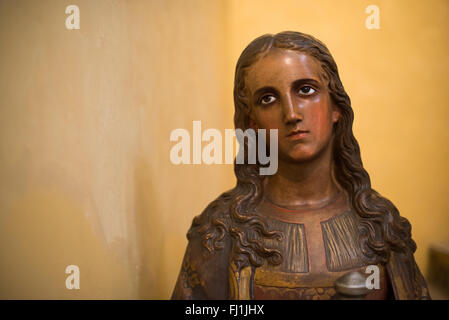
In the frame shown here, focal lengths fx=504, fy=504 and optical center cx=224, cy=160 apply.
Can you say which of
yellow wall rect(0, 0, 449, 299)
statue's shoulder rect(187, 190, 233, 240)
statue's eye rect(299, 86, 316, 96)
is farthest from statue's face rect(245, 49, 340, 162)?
yellow wall rect(0, 0, 449, 299)

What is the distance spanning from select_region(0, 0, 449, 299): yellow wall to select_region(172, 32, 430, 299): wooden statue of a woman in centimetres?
74

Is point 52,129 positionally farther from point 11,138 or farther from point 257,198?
point 257,198

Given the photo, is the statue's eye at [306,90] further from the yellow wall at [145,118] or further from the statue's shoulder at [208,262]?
the yellow wall at [145,118]

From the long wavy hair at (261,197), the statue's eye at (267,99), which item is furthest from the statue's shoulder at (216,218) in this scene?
the statue's eye at (267,99)

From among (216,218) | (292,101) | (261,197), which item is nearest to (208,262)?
(216,218)

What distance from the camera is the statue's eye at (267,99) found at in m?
2.27

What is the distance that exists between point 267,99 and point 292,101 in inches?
4.9

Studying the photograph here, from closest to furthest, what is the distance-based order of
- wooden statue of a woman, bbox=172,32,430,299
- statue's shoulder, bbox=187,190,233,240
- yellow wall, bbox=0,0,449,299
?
1. wooden statue of a woman, bbox=172,32,430,299
2. statue's shoulder, bbox=187,190,233,240
3. yellow wall, bbox=0,0,449,299

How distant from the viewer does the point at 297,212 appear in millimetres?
2312

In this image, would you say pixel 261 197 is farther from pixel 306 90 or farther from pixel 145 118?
pixel 145 118

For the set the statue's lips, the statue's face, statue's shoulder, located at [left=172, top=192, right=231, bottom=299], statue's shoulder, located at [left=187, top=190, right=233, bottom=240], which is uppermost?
the statue's face

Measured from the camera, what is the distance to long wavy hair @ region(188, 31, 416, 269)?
7.31 ft

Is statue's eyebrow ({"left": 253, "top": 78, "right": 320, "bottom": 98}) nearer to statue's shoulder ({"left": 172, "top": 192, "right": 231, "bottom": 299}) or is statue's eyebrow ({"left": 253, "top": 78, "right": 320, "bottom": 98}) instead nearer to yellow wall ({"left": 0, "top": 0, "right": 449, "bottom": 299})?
statue's shoulder ({"left": 172, "top": 192, "right": 231, "bottom": 299})

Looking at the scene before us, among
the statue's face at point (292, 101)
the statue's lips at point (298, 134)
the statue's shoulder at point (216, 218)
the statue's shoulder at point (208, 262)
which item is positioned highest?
the statue's face at point (292, 101)
